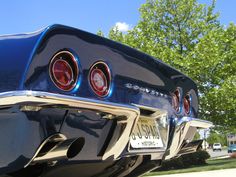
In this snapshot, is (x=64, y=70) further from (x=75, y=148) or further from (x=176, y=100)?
(x=176, y=100)

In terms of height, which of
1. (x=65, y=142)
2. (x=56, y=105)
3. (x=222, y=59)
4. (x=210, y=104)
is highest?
(x=222, y=59)

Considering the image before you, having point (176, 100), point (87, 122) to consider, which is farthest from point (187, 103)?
point (87, 122)

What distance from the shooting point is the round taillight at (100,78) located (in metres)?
2.89

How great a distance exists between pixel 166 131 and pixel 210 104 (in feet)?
59.9

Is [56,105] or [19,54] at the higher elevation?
[19,54]

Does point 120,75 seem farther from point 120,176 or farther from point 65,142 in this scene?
point 120,176

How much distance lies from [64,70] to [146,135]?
1.05 m

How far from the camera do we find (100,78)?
2984 millimetres

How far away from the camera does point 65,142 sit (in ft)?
8.32

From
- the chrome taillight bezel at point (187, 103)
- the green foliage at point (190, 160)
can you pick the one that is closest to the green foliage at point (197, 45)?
the green foliage at point (190, 160)

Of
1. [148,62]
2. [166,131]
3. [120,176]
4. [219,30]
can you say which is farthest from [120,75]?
[219,30]

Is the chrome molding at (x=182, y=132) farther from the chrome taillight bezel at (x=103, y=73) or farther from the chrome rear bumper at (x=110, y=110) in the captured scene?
the chrome taillight bezel at (x=103, y=73)

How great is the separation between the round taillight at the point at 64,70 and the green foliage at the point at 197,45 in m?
18.6

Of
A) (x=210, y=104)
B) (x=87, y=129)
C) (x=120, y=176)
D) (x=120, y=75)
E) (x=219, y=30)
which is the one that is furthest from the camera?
(x=219, y=30)
